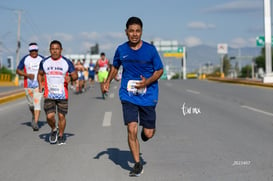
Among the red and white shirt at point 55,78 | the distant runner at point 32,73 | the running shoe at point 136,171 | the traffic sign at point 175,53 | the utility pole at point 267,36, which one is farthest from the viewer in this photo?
the traffic sign at point 175,53

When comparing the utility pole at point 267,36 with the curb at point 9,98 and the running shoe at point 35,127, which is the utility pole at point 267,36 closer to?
the curb at point 9,98

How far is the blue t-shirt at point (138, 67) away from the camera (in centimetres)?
560

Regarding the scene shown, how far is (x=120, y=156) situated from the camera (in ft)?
22.4

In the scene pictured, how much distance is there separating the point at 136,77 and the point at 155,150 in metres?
1.94

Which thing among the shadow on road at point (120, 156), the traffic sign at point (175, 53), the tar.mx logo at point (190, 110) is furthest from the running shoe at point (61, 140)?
the traffic sign at point (175, 53)

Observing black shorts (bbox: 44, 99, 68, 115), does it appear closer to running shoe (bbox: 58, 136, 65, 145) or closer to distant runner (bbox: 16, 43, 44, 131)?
running shoe (bbox: 58, 136, 65, 145)

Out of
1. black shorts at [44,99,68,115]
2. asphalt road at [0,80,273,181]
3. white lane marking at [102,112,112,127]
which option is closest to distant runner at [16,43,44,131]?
asphalt road at [0,80,273,181]

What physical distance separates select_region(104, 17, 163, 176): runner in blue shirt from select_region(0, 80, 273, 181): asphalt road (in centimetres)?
59

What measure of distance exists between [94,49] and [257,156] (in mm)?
184055

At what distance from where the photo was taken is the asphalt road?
5695mm

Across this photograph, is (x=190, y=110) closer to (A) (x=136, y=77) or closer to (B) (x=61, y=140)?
(B) (x=61, y=140)

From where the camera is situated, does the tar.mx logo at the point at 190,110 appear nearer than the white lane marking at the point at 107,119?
No

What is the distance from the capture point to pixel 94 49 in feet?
620

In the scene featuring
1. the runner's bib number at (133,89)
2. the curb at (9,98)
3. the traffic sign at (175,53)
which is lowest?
the curb at (9,98)
